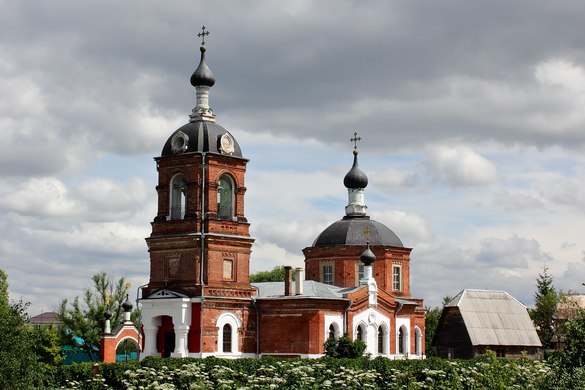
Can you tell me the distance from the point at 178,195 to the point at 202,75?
203 inches

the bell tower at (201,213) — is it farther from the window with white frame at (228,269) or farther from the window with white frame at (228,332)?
the window with white frame at (228,332)

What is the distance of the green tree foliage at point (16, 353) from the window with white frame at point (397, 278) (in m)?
30.1

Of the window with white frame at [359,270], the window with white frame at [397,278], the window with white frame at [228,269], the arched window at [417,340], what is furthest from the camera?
the window with white frame at [397,278]

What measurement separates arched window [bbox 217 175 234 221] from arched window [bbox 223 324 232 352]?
4.48 metres

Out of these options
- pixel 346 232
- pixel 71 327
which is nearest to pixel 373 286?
pixel 346 232

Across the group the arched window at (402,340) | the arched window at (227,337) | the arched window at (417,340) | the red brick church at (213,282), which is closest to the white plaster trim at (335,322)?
the red brick church at (213,282)

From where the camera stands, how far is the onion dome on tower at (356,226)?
5053 cm

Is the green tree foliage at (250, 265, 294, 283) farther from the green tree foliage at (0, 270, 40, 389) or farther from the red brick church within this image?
the green tree foliage at (0, 270, 40, 389)

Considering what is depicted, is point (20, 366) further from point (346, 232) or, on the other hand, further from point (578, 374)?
point (346, 232)

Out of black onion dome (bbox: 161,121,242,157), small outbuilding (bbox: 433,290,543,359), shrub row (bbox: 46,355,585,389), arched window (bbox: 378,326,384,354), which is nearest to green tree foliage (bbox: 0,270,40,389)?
shrub row (bbox: 46,355,585,389)

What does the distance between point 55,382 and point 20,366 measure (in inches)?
313

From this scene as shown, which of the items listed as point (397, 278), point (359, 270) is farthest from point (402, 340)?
point (397, 278)

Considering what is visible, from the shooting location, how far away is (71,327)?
165 ft

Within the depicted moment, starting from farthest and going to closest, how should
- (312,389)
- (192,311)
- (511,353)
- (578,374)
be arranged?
1. (511,353)
2. (192,311)
3. (312,389)
4. (578,374)
